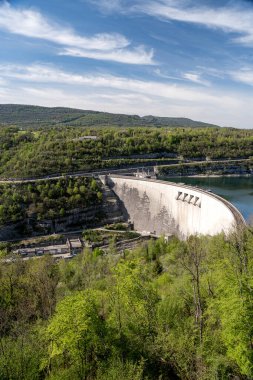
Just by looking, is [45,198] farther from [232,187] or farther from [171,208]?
[232,187]

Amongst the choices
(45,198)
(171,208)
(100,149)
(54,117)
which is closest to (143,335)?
(171,208)

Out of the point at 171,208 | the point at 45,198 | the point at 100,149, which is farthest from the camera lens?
the point at 100,149

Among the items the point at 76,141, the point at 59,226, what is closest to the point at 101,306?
the point at 59,226

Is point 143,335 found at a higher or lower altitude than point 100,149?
lower

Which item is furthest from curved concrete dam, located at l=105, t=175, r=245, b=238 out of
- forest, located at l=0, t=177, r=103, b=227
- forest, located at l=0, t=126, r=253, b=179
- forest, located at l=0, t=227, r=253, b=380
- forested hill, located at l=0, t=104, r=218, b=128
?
forested hill, located at l=0, t=104, r=218, b=128

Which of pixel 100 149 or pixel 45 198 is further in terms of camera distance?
pixel 100 149

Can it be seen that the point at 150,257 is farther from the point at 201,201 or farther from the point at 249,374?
the point at 249,374
